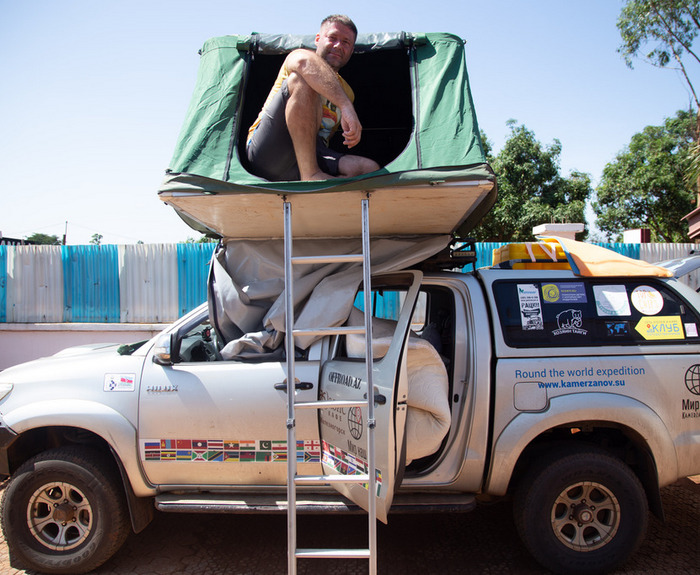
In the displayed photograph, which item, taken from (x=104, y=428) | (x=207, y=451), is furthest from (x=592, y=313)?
(x=104, y=428)

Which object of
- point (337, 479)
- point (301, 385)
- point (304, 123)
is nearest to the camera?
point (337, 479)

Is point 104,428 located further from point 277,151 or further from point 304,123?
point 304,123

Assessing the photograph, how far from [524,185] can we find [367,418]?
1614 cm

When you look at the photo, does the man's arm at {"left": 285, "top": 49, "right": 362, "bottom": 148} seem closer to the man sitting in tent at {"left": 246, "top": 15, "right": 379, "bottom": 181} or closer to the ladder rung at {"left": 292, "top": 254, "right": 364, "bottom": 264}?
the man sitting in tent at {"left": 246, "top": 15, "right": 379, "bottom": 181}

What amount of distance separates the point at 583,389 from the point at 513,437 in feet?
1.79

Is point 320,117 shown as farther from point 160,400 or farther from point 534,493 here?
point 534,493

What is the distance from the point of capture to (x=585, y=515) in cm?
309

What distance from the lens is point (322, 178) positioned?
2.99 m

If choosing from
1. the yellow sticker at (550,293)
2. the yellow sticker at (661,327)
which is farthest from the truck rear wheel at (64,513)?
the yellow sticker at (661,327)

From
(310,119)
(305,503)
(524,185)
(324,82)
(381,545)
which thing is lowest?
(381,545)

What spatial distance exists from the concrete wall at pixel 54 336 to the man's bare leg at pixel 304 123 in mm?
7416

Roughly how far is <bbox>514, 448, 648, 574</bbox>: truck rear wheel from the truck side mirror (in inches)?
98.2

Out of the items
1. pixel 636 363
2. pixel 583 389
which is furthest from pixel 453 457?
pixel 636 363

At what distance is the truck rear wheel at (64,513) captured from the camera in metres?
3.17
